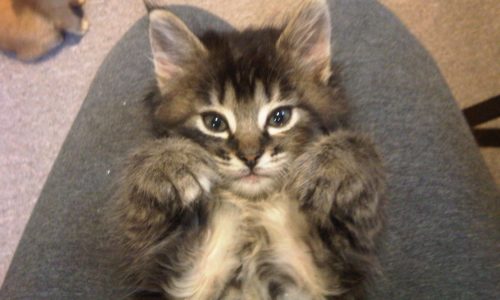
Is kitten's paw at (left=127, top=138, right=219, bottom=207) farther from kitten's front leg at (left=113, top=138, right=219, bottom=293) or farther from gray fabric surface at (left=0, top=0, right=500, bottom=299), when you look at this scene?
gray fabric surface at (left=0, top=0, right=500, bottom=299)

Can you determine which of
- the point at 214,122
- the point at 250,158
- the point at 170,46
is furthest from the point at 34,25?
the point at 250,158

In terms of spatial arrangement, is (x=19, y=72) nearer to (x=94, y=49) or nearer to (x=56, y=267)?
(x=94, y=49)

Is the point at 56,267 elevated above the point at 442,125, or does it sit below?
above

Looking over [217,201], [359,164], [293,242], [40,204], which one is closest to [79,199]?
[40,204]

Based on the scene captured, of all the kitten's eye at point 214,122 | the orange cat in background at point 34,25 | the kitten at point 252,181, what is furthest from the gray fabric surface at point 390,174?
the orange cat in background at point 34,25

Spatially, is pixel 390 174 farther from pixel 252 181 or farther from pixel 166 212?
pixel 166 212

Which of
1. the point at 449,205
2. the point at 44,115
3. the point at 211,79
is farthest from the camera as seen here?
the point at 44,115

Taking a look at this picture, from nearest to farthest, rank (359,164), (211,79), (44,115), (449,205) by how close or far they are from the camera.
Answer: (359,164), (211,79), (449,205), (44,115)
